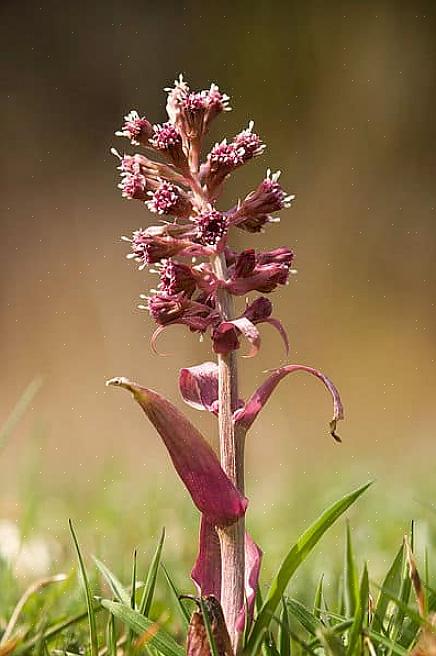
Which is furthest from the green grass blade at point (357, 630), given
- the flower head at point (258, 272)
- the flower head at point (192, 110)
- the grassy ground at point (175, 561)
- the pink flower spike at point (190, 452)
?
the flower head at point (192, 110)

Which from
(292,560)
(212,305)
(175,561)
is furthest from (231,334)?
(175,561)

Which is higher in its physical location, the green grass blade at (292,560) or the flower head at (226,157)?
the flower head at (226,157)

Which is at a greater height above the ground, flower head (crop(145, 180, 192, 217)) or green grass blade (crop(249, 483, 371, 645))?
flower head (crop(145, 180, 192, 217))

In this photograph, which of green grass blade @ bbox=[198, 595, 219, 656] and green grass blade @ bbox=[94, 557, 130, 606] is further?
green grass blade @ bbox=[94, 557, 130, 606]

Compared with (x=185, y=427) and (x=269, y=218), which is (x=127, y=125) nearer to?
(x=269, y=218)

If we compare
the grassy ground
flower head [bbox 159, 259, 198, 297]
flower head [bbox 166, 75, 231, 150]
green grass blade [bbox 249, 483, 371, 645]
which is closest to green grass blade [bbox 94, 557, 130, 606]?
the grassy ground

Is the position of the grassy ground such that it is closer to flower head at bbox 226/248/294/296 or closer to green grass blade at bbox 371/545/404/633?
green grass blade at bbox 371/545/404/633

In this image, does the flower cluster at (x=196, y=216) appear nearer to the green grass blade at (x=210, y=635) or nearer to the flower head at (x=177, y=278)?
the flower head at (x=177, y=278)
